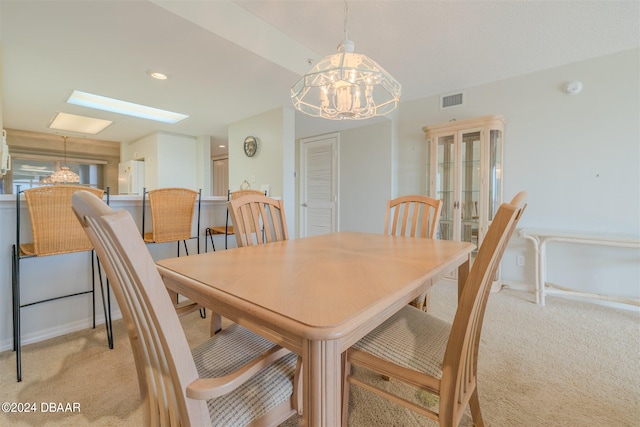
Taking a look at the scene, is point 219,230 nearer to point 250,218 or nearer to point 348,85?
point 250,218

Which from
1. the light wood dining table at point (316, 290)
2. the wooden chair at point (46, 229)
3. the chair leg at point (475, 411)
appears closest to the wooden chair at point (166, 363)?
the light wood dining table at point (316, 290)

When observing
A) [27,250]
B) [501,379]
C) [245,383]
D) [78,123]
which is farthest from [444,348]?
[78,123]

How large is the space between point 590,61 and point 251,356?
383cm

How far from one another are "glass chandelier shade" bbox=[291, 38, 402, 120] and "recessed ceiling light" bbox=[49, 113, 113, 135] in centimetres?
410

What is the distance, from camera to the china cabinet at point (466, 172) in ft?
9.94

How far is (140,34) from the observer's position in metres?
1.92

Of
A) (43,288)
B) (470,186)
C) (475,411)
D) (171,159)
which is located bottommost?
(475,411)

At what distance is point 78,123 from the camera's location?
14.5 feet

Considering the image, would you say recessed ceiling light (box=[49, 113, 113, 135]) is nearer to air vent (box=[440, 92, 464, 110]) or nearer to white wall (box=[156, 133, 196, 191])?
white wall (box=[156, 133, 196, 191])

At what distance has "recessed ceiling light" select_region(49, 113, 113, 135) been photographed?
4.11 metres

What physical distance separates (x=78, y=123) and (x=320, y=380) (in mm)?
5711

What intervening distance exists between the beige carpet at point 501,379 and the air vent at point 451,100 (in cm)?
251

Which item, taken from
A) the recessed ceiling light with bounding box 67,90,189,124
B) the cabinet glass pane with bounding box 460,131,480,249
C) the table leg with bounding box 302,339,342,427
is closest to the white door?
the cabinet glass pane with bounding box 460,131,480,249

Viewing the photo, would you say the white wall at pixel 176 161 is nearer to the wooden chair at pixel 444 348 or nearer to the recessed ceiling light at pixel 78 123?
the recessed ceiling light at pixel 78 123
